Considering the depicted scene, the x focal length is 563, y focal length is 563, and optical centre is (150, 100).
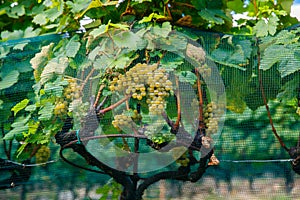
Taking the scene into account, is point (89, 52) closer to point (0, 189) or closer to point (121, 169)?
point (121, 169)

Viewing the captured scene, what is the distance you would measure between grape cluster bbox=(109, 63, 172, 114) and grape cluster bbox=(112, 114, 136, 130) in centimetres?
8

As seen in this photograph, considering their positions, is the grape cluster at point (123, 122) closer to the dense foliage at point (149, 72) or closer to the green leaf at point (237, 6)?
the dense foliage at point (149, 72)

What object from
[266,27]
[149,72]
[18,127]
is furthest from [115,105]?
[266,27]

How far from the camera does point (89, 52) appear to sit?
81.7 inches

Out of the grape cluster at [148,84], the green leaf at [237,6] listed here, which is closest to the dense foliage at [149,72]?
the grape cluster at [148,84]

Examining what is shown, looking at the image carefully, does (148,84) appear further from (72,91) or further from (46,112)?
(46,112)

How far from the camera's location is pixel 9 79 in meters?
2.22

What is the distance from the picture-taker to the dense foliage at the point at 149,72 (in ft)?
6.48

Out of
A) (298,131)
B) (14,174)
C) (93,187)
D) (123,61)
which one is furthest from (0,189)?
(298,131)

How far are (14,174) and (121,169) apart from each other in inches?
17.9

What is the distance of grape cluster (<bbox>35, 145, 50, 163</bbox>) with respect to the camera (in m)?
2.22

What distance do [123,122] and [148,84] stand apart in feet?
0.54

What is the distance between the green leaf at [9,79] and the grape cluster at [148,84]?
454mm

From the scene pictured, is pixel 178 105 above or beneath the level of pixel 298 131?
above
